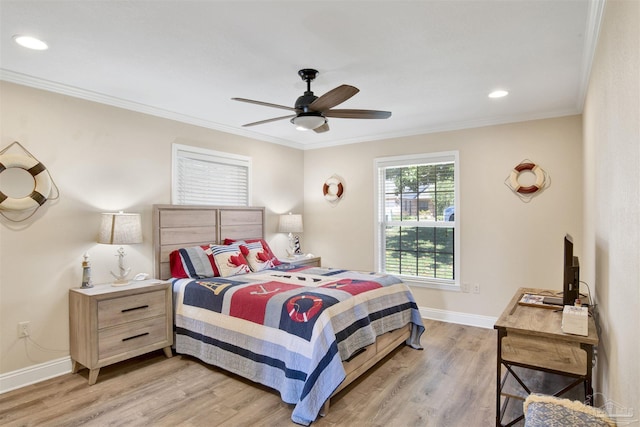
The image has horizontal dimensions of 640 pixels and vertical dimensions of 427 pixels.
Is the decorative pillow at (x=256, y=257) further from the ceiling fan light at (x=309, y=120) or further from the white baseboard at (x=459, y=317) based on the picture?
the white baseboard at (x=459, y=317)

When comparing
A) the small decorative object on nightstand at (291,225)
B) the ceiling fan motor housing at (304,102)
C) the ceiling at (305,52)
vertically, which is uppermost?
the ceiling at (305,52)

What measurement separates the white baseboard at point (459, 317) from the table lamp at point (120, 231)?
3.51 metres

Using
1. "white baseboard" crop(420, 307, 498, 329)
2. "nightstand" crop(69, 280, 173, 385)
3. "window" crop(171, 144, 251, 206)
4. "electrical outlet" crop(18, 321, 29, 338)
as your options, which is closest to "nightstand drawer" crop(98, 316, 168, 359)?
"nightstand" crop(69, 280, 173, 385)

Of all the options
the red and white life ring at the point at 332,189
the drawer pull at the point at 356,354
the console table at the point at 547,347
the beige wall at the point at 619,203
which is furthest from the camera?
the red and white life ring at the point at 332,189

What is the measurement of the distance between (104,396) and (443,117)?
4211 millimetres

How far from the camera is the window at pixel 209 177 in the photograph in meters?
4.15

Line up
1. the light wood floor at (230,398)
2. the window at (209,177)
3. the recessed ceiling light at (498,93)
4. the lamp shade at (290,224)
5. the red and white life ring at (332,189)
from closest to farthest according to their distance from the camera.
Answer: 1. the light wood floor at (230,398)
2. the recessed ceiling light at (498,93)
3. the window at (209,177)
4. the lamp shade at (290,224)
5. the red and white life ring at (332,189)

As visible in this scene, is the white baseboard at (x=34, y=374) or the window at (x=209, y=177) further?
the window at (x=209, y=177)

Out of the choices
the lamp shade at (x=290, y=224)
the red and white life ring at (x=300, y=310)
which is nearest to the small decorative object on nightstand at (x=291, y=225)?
the lamp shade at (x=290, y=224)

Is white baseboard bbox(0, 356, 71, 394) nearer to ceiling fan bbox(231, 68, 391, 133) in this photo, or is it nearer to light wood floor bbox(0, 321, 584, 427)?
light wood floor bbox(0, 321, 584, 427)

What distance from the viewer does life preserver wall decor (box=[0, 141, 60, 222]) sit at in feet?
9.23

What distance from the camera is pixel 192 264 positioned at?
3781 millimetres

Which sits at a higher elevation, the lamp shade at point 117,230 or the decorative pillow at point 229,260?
the lamp shade at point 117,230

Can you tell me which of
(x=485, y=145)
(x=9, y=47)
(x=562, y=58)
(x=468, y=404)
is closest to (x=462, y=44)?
(x=562, y=58)
